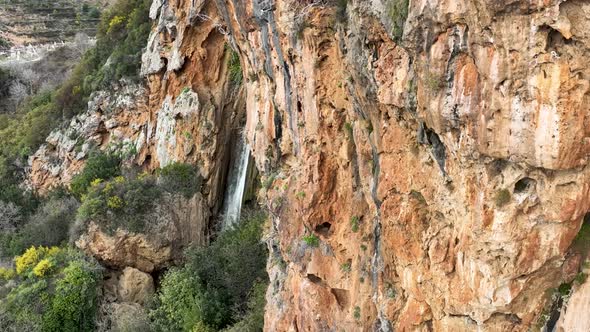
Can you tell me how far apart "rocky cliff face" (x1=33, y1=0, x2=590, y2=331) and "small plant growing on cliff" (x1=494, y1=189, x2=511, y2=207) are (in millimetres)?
18

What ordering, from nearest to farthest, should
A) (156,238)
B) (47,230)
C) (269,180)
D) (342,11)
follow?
(342,11) < (269,180) < (156,238) < (47,230)

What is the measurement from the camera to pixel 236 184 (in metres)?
26.2

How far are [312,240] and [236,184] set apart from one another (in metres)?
12.6

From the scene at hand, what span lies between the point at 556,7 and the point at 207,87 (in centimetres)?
2138

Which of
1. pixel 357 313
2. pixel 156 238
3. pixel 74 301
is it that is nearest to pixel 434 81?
pixel 357 313

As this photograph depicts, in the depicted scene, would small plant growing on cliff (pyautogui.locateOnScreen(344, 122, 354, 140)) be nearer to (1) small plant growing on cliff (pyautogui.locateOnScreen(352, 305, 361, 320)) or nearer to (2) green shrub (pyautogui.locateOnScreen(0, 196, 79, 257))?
(1) small plant growing on cliff (pyautogui.locateOnScreen(352, 305, 361, 320))

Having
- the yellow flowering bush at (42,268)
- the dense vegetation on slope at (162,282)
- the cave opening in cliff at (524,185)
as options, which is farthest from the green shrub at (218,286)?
the cave opening in cliff at (524,185)

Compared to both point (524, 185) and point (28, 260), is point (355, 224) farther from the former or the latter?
point (28, 260)

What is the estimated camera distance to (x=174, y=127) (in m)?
25.9

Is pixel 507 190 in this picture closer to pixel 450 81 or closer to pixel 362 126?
pixel 450 81

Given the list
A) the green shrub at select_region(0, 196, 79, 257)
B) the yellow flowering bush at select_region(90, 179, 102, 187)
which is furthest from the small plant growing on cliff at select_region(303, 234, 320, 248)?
the green shrub at select_region(0, 196, 79, 257)

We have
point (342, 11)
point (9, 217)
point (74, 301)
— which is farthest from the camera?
point (9, 217)

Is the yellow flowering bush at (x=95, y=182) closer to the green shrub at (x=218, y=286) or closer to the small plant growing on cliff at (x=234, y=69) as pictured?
the green shrub at (x=218, y=286)

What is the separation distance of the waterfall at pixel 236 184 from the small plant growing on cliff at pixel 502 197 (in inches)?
716
